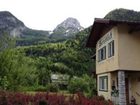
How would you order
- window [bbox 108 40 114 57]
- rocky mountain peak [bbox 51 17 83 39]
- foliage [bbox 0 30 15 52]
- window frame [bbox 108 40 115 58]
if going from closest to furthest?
1. window frame [bbox 108 40 115 58]
2. window [bbox 108 40 114 57]
3. foliage [bbox 0 30 15 52]
4. rocky mountain peak [bbox 51 17 83 39]

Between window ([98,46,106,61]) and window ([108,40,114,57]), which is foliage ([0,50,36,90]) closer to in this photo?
window ([98,46,106,61])

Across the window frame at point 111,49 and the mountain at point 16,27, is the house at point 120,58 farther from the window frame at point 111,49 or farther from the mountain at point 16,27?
the mountain at point 16,27

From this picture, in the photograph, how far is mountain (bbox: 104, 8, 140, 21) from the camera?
294 feet

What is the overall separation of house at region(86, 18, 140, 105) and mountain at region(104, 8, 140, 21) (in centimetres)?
6275

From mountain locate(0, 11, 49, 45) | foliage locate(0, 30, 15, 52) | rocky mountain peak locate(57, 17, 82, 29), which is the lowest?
foliage locate(0, 30, 15, 52)

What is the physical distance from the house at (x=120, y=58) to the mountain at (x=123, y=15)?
2470 inches

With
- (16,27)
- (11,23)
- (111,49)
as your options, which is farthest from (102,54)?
(11,23)

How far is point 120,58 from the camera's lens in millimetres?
21641

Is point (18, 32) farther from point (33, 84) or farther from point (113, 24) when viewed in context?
point (113, 24)

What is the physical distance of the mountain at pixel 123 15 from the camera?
8971cm

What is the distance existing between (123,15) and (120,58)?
243 ft

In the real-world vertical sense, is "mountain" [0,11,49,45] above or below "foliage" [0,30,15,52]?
above

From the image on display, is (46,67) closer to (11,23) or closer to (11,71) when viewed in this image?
(11,71)

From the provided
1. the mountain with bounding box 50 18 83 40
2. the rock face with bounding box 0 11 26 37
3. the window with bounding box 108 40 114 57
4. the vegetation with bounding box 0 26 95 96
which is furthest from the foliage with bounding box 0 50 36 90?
the mountain with bounding box 50 18 83 40
